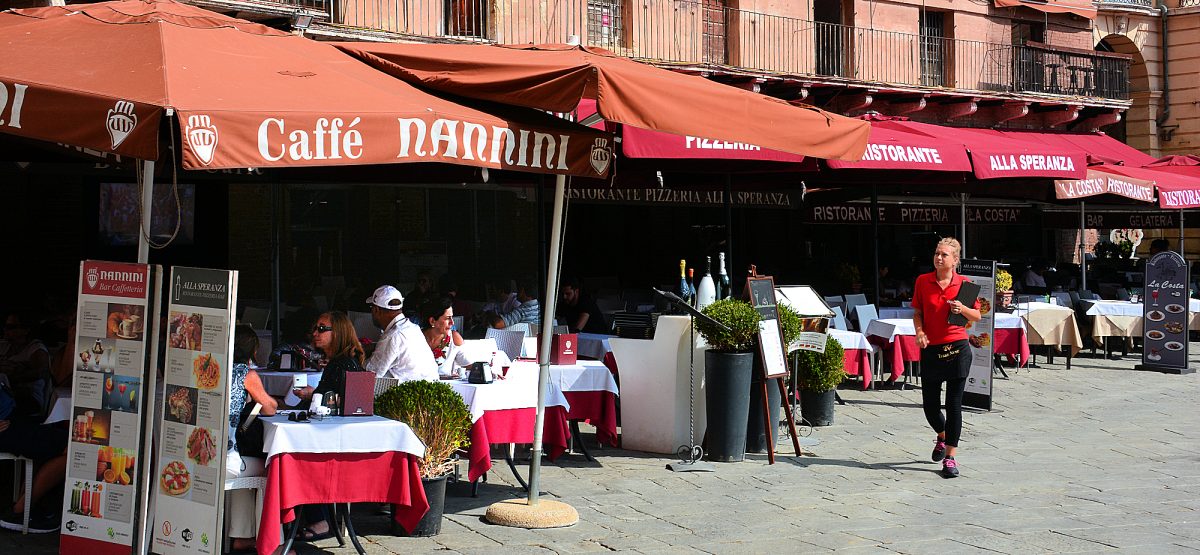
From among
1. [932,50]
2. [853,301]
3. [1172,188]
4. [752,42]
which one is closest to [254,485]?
[853,301]

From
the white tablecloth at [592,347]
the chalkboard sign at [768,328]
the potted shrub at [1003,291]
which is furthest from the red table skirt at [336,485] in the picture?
the potted shrub at [1003,291]

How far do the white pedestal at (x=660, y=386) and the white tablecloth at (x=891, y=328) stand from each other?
4491mm

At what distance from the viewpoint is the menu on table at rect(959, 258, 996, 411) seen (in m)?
11.5

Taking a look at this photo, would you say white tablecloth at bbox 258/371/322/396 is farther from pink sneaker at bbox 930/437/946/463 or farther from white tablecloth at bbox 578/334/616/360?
pink sneaker at bbox 930/437/946/463

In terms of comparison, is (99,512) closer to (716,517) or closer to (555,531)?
(555,531)

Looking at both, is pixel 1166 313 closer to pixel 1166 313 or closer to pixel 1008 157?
pixel 1166 313

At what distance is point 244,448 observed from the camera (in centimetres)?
600

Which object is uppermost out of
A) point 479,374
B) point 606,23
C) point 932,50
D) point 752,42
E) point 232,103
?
point 932,50

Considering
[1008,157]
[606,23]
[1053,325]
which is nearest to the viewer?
[1008,157]

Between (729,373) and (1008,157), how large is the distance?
6.15m

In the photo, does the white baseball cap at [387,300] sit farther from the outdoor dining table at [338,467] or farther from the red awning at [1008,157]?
the red awning at [1008,157]

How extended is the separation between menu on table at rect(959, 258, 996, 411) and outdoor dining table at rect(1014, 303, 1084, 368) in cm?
430

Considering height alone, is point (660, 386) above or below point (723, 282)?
below

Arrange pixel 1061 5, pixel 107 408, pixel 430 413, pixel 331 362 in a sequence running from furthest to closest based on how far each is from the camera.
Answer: pixel 1061 5
pixel 331 362
pixel 430 413
pixel 107 408
